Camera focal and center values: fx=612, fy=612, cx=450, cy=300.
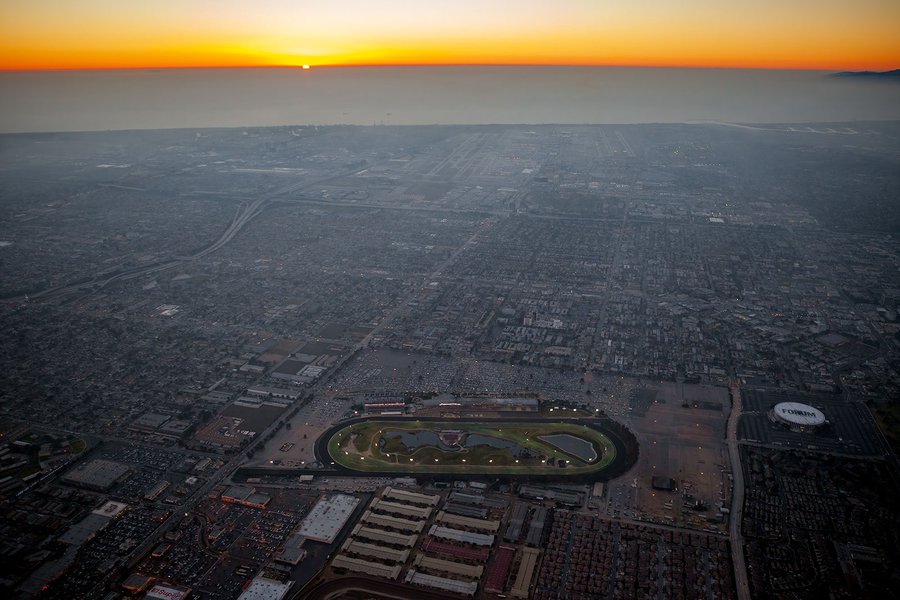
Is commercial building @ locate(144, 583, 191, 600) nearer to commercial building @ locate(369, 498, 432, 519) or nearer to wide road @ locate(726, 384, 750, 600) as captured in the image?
commercial building @ locate(369, 498, 432, 519)

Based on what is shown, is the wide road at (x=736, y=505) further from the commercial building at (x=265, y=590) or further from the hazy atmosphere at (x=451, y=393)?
the commercial building at (x=265, y=590)

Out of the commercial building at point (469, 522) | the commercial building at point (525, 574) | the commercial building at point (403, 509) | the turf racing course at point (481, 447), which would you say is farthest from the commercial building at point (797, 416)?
the commercial building at point (403, 509)

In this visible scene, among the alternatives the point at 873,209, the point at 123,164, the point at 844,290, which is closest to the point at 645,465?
the point at 844,290

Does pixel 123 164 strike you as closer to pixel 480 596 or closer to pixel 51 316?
pixel 51 316

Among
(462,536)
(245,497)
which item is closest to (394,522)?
(462,536)

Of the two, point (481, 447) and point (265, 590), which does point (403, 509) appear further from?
point (265, 590)

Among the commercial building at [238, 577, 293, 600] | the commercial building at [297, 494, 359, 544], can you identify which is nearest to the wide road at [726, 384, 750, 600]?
the commercial building at [297, 494, 359, 544]
